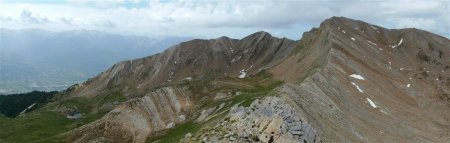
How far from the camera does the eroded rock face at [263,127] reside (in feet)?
246

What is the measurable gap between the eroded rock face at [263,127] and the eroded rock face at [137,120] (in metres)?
38.3

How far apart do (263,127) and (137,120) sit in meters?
50.6

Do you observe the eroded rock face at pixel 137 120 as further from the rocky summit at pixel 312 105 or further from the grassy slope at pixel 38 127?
the grassy slope at pixel 38 127

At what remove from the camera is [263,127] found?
76.6 metres

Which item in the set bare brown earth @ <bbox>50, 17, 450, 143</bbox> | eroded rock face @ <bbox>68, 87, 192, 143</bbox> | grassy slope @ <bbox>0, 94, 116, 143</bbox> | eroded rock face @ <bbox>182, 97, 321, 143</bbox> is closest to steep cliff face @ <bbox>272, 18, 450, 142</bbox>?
bare brown earth @ <bbox>50, 17, 450, 143</bbox>

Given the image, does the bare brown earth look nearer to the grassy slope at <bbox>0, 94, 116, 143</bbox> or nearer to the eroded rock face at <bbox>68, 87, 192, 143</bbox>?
the eroded rock face at <bbox>68, 87, 192, 143</bbox>

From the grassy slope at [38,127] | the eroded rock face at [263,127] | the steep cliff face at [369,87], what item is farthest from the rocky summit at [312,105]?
the grassy slope at [38,127]

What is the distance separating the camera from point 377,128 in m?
103

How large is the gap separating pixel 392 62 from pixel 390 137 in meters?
75.2

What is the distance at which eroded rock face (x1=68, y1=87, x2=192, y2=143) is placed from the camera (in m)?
117

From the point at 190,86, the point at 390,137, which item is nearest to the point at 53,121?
the point at 190,86

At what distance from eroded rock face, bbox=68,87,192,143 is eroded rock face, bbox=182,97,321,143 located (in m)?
38.3

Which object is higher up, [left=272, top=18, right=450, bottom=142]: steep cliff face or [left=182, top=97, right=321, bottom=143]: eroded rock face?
[left=182, top=97, right=321, bottom=143]: eroded rock face

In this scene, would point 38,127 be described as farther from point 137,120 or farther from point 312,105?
point 312,105
